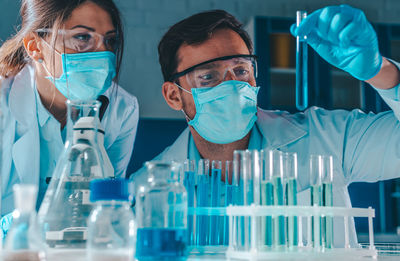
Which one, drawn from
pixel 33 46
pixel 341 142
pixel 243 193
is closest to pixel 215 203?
pixel 243 193

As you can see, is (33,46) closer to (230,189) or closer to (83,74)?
(83,74)

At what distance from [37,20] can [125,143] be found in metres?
0.63

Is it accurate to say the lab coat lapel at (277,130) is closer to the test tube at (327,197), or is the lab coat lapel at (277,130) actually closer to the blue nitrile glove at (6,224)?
the test tube at (327,197)

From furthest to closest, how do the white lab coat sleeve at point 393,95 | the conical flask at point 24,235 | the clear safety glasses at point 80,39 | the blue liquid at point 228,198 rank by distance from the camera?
the clear safety glasses at point 80,39 < the white lab coat sleeve at point 393,95 < the blue liquid at point 228,198 < the conical flask at point 24,235

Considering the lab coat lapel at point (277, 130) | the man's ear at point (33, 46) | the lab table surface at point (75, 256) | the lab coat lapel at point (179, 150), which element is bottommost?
the lab table surface at point (75, 256)

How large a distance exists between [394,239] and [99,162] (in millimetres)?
2858

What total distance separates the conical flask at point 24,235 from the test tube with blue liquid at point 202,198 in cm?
46

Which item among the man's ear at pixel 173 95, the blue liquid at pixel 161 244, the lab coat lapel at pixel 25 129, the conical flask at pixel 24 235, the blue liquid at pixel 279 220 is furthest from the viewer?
the man's ear at pixel 173 95

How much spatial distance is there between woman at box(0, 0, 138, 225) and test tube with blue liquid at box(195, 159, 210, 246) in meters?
0.82

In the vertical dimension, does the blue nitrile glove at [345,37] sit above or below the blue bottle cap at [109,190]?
above

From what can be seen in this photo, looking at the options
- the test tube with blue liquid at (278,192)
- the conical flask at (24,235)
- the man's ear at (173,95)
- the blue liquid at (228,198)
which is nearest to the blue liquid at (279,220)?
the test tube with blue liquid at (278,192)

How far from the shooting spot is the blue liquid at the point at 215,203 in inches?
45.8

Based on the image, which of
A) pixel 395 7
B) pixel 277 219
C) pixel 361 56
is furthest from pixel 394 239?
pixel 277 219

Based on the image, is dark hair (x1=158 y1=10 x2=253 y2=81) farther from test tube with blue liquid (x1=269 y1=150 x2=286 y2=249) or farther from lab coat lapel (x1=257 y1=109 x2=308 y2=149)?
test tube with blue liquid (x1=269 y1=150 x2=286 y2=249)
